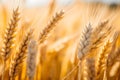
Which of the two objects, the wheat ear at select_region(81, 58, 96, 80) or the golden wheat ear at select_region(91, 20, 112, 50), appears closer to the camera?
the wheat ear at select_region(81, 58, 96, 80)

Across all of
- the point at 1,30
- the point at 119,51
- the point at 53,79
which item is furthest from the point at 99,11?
the point at 53,79

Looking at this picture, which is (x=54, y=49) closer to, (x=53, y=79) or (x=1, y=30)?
(x=53, y=79)

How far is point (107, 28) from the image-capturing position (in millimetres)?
1266

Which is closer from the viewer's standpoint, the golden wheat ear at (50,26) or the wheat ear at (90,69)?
the wheat ear at (90,69)

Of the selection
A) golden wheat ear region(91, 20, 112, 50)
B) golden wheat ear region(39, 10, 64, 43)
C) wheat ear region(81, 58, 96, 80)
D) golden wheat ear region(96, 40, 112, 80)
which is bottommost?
wheat ear region(81, 58, 96, 80)

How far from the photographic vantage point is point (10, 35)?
115 centimetres

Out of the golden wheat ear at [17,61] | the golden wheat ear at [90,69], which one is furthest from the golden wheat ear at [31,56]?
the golden wheat ear at [90,69]

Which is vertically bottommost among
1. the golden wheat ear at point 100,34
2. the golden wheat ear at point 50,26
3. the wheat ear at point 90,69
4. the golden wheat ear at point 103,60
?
the wheat ear at point 90,69

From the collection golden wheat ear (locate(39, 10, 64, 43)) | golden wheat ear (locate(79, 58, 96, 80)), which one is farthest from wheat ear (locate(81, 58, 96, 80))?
golden wheat ear (locate(39, 10, 64, 43))

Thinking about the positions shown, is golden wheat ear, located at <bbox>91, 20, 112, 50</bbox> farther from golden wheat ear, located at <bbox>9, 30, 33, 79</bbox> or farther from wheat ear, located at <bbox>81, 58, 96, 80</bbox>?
golden wheat ear, located at <bbox>9, 30, 33, 79</bbox>

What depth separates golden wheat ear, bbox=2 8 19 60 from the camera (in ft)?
3.73

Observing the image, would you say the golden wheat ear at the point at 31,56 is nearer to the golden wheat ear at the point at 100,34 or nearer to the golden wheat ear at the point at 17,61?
the golden wheat ear at the point at 17,61

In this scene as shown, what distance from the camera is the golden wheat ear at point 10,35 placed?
3.73ft

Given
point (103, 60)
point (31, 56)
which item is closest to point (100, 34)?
point (103, 60)
